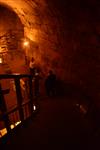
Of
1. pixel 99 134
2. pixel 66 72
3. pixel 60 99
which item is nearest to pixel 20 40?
pixel 66 72

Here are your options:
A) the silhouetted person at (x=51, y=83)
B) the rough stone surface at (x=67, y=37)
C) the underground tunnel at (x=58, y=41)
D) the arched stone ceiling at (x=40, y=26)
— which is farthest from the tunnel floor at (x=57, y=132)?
the arched stone ceiling at (x=40, y=26)

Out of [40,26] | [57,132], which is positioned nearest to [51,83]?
[40,26]

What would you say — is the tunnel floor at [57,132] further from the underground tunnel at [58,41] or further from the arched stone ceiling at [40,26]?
the arched stone ceiling at [40,26]

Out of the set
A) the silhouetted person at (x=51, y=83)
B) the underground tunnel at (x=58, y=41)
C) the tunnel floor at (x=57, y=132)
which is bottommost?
the tunnel floor at (x=57, y=132)

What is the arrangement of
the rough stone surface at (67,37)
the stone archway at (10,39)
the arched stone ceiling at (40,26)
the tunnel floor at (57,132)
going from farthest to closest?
the stone archway at (10,39) → the arched stone ceiling at (40,26) → the rough stone surface at (67,37) → the tunnel floor at (57,132)

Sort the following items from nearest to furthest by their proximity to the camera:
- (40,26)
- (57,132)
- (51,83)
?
(57,132), (51,83), (40,26)

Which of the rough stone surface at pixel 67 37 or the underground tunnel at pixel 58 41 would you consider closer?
the rough stone surface at pixel 67 37

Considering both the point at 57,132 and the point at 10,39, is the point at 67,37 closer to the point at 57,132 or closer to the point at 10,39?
the point at 10,39

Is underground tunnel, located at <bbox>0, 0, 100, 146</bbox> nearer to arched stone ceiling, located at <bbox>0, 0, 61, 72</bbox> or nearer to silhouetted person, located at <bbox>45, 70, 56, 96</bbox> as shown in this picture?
arched stone ceiling, located at <bbox>0, 0, 61, 72</bbox>

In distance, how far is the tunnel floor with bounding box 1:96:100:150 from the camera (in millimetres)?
4168

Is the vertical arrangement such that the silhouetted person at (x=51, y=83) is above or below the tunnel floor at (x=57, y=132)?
above

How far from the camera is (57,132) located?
4.85 metres

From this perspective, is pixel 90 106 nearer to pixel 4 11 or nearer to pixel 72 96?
pixel 72 96

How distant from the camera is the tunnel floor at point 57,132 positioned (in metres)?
4.17
